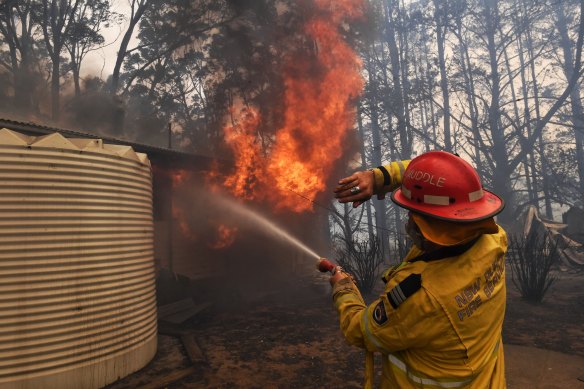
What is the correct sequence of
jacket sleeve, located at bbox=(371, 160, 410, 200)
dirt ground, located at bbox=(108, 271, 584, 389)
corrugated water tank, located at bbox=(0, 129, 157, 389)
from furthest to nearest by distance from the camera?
dirt ground, located at bbox=(108, 271, 584, 389) < corrugated water tank, located at bbox=(0, 129, 157, 389) < jacket sleeve, located at bbox=(371, 160, 410, 200)

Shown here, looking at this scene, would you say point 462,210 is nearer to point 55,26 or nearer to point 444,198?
point 444,198

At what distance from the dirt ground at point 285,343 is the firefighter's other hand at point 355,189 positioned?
13.1ft

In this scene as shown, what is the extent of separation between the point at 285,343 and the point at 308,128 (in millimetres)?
10139

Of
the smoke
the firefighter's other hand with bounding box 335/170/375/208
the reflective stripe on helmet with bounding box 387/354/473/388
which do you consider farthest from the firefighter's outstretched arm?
the smoke

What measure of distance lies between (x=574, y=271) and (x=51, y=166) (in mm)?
18059

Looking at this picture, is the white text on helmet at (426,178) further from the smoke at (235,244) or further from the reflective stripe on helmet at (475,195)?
the smoke at (235,244)

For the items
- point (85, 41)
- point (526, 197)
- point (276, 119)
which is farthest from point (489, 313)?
point (526, 197)

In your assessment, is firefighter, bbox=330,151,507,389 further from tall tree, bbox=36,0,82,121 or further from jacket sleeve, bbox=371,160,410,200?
tall tree, bbox=36,0,82,121

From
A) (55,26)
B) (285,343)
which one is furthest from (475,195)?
(55,26)

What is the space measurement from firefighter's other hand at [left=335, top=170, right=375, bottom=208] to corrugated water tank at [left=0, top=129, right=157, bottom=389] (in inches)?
150

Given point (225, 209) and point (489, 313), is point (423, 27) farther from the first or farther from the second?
point (489, 313)

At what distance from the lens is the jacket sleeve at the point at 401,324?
1.75 m

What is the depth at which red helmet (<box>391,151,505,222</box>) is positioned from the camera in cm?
190

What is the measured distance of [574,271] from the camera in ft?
49.1
